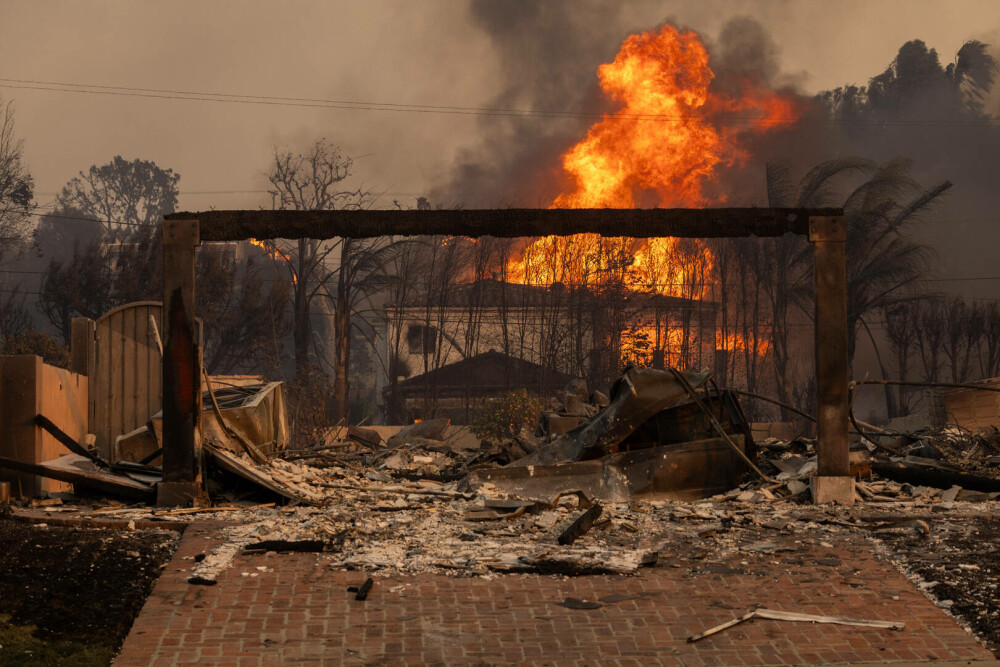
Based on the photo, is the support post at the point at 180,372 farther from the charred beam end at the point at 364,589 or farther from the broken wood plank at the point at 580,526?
the broken wood plank at the point at 580,526

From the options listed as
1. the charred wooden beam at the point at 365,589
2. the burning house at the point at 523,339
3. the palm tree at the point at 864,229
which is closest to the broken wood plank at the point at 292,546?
the charred wooden beam at the point at 365,589

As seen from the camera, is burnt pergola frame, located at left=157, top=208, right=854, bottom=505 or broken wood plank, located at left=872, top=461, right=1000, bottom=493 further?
broken wood plank, located at left=872, top=461, right=1000, bottom=493

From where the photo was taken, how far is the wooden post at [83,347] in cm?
1405

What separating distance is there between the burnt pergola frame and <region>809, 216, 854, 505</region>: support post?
1cm

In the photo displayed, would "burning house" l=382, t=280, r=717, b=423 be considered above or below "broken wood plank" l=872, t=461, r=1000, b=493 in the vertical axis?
above

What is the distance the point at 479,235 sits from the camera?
1153 centimetres

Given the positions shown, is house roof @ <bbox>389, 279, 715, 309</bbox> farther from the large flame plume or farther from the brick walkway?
the brick walkway

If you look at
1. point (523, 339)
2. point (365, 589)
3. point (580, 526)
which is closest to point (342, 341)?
point (523, 339)

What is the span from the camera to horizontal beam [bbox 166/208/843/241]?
11359mm

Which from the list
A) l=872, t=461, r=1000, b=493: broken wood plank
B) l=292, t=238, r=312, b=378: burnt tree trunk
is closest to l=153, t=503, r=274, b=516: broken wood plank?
l=872, t=461, r=1000, b=493: broken wood plank

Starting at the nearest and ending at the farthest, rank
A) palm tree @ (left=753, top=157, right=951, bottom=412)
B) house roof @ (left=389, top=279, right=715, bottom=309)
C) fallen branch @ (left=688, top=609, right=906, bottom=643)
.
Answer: fallen branch @ (left=688, top=609, right=906, bottom=643) → palm tree @ (left=753, top=157, right=951, bottom=412) → house roof @ (left=389, top=279, right=715, bottom=309)

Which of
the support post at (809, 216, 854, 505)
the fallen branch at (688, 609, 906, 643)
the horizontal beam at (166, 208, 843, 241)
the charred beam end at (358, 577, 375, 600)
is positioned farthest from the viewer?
the support post at (809, 216, 854, 505)

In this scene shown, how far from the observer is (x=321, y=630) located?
22.8ft

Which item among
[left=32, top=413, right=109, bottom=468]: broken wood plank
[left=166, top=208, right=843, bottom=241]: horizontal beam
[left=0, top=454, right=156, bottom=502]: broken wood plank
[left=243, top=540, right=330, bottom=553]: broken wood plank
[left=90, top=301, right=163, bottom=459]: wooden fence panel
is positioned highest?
[left=166, top=208, right=843, bottom=241]: horizontal beam
